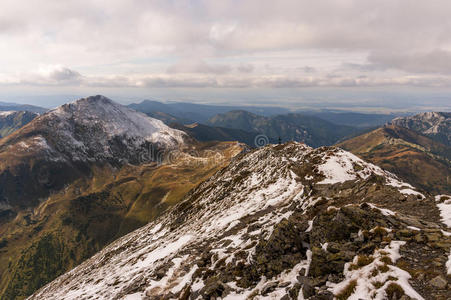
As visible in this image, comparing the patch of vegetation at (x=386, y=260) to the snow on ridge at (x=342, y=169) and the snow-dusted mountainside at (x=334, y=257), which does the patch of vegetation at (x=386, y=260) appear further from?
the snow on ridge at (x=342, y=169)

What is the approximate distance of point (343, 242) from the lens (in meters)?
15.2

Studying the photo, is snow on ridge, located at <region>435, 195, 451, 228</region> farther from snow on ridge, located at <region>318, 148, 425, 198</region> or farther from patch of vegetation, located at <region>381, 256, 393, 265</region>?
snow on ridge, located at <region>318, 148, 425, 198</region>

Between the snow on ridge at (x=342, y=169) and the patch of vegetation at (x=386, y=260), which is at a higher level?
the patch of vegetation at (x=386, y=260)

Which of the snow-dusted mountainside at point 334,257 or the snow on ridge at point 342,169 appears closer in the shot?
the snow-dusted mountainside at point 334,257

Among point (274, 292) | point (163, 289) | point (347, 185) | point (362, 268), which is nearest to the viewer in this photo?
point (362, 268)

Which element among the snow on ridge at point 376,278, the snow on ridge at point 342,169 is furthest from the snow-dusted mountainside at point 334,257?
the snow on ridge at point 342,169

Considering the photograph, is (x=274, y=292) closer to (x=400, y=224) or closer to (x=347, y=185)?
(x=400, y=224)

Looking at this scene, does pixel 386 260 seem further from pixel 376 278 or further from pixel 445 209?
pixel 445 209

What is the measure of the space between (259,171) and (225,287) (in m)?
48.2

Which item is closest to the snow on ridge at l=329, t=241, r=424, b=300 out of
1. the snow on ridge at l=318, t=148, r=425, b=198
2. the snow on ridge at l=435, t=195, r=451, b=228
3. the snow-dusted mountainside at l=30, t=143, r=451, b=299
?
the snow-dusted mountainside at l=30, t=143, r=451, b=299

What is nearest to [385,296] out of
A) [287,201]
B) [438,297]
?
[438,297]

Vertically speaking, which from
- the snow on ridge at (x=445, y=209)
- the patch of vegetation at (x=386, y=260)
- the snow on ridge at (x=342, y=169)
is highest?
the snow on ridge at (x=445, y=209)

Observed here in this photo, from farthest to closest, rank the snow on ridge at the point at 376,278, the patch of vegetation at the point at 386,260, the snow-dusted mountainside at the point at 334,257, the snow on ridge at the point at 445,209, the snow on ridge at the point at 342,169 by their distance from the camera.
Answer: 1. the snow on ridge at the point at 342,169
2. the snow on ridge at the point at 445,209
3. the patch of vegetation at the point at 386,260
4. the snow-dusted mountainside at the point at 334,257
5. the snow on ridge at the point at 376,278

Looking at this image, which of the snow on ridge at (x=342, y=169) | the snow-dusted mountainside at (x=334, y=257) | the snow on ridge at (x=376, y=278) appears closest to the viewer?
the snow on ridge at (x=376, y=278)
